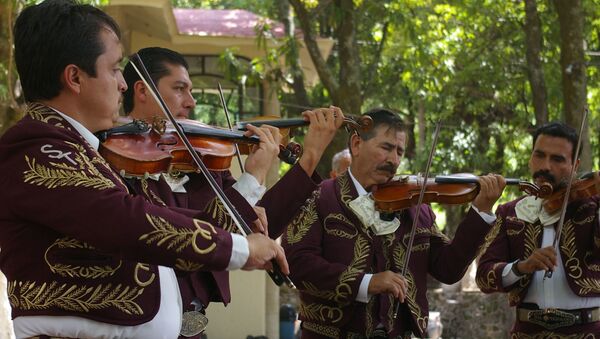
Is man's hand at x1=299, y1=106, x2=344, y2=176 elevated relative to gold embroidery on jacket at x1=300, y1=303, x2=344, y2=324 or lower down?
elevated

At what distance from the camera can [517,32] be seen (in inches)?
632

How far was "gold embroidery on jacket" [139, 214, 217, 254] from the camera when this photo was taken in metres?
2.97

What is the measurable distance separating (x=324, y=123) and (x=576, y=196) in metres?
2.13

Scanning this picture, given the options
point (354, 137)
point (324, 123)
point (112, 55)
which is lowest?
point (354, 137)

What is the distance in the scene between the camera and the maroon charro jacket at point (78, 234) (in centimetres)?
296

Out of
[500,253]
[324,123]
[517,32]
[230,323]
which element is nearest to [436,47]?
[517,32]

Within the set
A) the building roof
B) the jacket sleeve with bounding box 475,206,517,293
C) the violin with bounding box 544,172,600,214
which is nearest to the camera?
the violin with bounding box 544,172,600,214

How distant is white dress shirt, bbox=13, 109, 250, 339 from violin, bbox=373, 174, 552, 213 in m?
2.17

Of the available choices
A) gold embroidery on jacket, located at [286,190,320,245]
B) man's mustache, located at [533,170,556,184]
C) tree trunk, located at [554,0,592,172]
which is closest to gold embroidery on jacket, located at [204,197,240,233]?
gold embroidery on jacket, located at [286,190,320,245]

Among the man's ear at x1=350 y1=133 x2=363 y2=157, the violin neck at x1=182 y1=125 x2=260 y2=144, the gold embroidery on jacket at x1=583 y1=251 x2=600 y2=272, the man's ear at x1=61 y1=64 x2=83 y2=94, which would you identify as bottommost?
the gold embroidery on jacket at x1=583 y1=251 x2=600 y2=272

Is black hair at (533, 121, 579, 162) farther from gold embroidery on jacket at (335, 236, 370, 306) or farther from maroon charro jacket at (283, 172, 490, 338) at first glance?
gold embroidery on jacket at (335, 236, 370, 306)

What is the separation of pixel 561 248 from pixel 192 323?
2.38 metres

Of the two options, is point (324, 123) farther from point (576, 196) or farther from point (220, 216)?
point (576, 196)

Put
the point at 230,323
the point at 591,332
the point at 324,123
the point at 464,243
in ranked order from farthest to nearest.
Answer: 1. the point at 230,323
2. the point at 591,332
3. the point at 464,243
4. the point at 324,123
